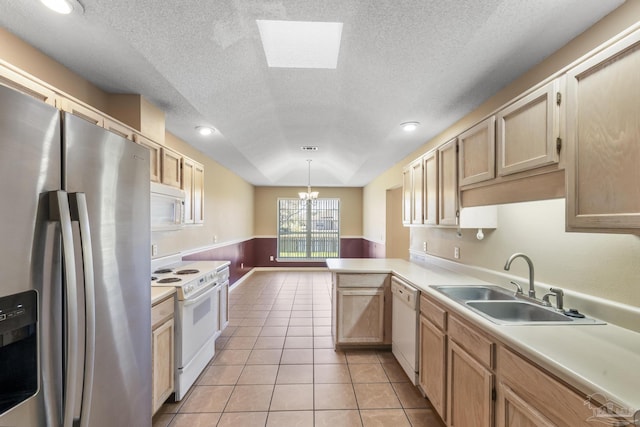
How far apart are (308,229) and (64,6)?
691 cm

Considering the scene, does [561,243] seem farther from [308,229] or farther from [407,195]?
[308,229]

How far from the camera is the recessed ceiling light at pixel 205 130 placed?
3.04 metres

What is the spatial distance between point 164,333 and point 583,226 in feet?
8.04

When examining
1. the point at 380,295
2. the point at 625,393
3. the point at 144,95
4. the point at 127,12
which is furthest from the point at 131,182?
the point at 380,295

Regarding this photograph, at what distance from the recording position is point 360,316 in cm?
288

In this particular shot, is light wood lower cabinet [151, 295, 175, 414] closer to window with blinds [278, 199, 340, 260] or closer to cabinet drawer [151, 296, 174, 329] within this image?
cabinet drawer [151, 296, 174, 329]

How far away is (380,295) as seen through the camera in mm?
2850

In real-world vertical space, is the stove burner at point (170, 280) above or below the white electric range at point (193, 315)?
above

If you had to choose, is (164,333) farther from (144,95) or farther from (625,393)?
(625,393)

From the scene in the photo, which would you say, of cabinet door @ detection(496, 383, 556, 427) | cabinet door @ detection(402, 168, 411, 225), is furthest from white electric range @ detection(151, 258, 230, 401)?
cabinet door @ detection(402, 168, 411, 225)

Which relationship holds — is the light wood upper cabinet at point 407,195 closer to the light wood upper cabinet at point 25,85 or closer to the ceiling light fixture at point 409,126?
the ceiling light fixture at point 409,126

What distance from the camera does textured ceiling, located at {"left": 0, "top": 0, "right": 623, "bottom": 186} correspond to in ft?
4.66

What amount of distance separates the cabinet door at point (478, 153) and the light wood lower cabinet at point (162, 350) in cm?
234

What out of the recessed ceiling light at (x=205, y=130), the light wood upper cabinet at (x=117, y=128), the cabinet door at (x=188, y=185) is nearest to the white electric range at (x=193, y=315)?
the cabinet door at (x=188, y=185)
